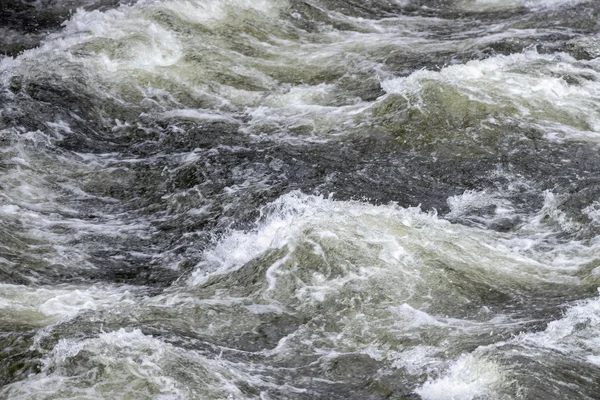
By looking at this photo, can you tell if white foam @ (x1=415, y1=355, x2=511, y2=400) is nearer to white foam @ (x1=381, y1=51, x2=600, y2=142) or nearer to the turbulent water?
the turbulent water

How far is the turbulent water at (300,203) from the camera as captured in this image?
537 centimetres

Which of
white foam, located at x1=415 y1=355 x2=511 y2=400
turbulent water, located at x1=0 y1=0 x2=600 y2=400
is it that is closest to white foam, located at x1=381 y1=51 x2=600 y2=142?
turbulent water, located at x1=0 y1=0 x2=600 y2=400

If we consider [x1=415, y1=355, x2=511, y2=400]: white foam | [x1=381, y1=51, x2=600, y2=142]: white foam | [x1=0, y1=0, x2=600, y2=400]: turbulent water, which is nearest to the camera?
[x1=415, y1=355, x2=511, y2=400]: white foam

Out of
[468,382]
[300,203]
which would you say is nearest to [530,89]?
[300,203]

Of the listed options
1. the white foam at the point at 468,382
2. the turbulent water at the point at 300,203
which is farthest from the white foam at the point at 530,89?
the white foam at the point at 468,382

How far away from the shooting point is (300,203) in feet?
24.0

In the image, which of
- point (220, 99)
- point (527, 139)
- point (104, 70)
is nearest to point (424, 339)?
point (527, 139)

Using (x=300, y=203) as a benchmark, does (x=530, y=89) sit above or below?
above

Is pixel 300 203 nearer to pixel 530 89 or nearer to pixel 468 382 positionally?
pixel 468 382

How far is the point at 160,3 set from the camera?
1134 cm

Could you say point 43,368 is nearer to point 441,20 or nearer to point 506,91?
point 506,91

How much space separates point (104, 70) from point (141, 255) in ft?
11.3

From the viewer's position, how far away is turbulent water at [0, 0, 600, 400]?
5.37m

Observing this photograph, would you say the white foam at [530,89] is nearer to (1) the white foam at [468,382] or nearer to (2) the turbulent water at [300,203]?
(2) the turbulent water at [300,203]
